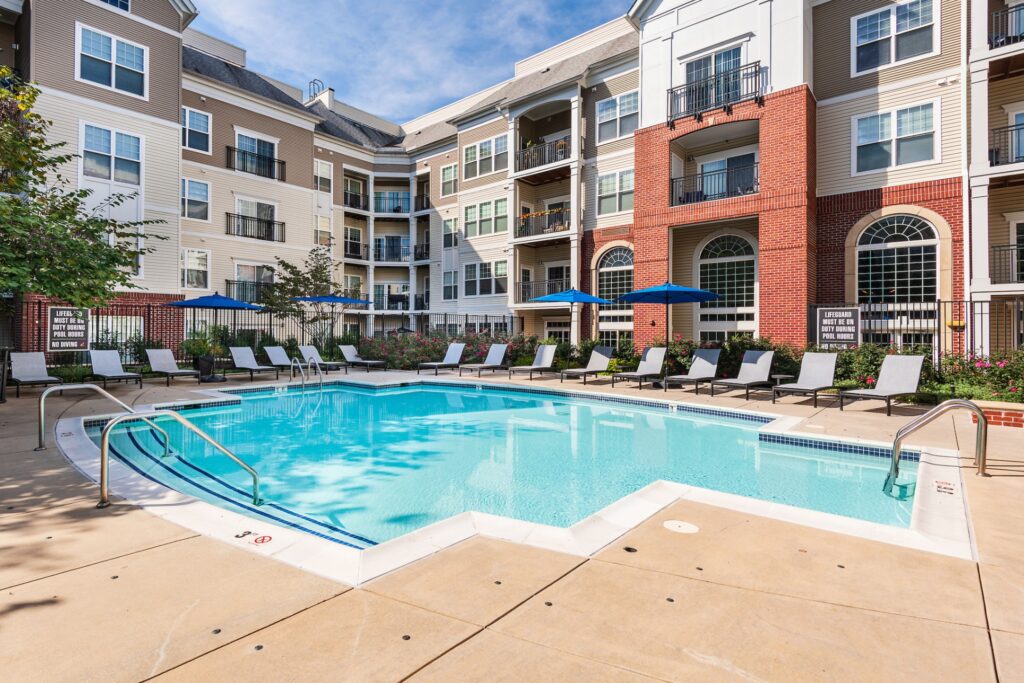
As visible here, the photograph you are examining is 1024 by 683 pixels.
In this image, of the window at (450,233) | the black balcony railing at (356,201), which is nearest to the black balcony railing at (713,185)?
the window at (450,233)

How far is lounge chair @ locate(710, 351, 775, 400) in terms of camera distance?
37.2 ft

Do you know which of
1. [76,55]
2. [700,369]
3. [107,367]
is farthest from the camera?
[76,55]

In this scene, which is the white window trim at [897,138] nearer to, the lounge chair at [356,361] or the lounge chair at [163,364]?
the lounge chair at [356,361]

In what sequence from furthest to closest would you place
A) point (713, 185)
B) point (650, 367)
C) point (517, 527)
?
point (713, 185)
point (650, 367)
point (517, 527)

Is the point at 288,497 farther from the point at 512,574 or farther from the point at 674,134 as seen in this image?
the point at 674,134

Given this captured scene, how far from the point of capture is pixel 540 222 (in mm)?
21906

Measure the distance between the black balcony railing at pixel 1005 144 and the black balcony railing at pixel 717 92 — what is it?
5.60 metres

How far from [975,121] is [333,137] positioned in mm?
26496

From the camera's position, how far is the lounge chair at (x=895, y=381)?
9.05 metres

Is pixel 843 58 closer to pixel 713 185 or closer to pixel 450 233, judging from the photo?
pixel 713 185

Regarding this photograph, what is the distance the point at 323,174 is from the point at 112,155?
11.0 meters

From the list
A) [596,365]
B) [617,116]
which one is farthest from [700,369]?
[617,116]

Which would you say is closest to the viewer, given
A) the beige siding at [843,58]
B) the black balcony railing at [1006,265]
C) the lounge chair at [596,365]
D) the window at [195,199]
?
the black balcony railing at [1006,265]

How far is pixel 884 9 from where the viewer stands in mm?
14117
